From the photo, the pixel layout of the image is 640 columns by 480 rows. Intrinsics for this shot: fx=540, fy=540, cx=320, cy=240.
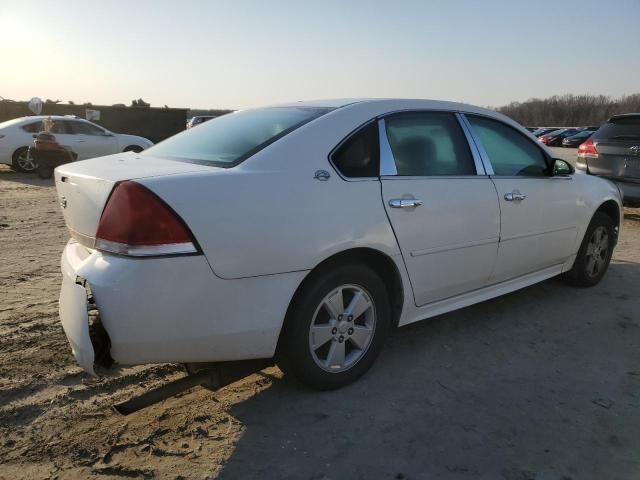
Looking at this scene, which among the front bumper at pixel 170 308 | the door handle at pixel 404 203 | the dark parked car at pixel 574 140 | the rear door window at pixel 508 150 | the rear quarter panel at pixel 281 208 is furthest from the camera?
the dark parked car at pixel 574 140

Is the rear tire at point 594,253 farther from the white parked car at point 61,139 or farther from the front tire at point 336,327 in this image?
the white parked car at point 61,139

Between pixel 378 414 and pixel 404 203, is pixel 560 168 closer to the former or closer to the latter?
pixel 404 203

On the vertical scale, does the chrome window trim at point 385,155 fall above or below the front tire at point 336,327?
above

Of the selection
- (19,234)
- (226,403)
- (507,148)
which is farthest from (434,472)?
(19,234)

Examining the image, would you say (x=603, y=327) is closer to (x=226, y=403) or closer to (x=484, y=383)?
(x=484, y=383)

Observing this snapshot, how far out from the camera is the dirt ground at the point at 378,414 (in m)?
2.43

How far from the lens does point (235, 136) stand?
3.13 metres

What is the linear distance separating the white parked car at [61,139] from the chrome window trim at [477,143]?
12.8 meters

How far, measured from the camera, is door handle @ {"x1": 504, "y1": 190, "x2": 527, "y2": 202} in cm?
376

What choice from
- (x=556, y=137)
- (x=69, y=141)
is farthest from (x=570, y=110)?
(x=69, y=141)

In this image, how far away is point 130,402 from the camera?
2.55 metres

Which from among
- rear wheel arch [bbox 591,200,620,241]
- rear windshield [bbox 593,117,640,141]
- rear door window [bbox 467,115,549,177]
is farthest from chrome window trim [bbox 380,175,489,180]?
rear windshield [bbox 593,117,640,141]

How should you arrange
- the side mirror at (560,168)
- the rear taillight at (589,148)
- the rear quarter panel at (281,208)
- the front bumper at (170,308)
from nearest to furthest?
the front bumper at (170,308) < the rear quarter panel at (281,208) < the side mirror at (560,168) < the rear taillight at (589,148)

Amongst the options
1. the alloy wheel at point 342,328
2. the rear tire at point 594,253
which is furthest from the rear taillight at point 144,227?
the rear tire at point 594,253
